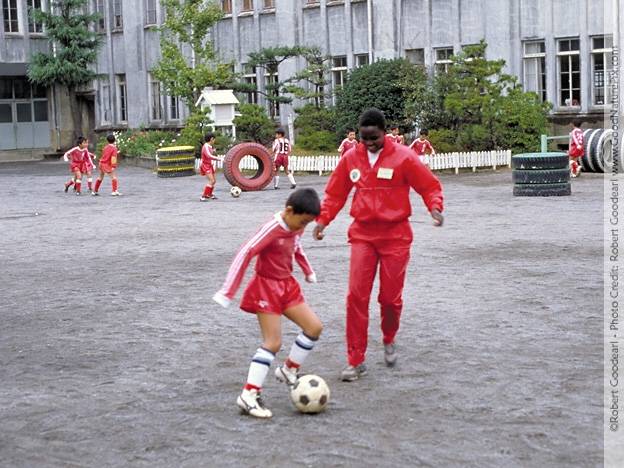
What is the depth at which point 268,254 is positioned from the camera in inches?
324

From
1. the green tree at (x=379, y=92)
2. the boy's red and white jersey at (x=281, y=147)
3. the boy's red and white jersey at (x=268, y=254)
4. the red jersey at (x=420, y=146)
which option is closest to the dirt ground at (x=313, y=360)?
the boy's red and white jersey at (x=268, y=254)

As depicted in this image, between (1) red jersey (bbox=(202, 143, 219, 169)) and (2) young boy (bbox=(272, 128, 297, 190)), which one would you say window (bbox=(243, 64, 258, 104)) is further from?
(1) red jersey (bbox=(202, 143, 219, 169))

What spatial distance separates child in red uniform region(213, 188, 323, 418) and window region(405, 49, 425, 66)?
34.7 metres

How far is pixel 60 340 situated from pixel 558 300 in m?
4.85

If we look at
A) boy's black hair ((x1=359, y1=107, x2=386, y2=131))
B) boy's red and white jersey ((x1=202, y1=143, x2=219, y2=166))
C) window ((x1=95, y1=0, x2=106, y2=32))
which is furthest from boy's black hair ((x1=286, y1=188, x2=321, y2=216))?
window ((x1=95, y1=0, x2=106, y2=32))

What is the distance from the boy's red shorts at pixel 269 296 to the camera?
26.9ft

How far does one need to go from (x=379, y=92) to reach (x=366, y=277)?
29934 mm

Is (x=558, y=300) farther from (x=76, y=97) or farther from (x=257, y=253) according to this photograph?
(x=76, y=97)

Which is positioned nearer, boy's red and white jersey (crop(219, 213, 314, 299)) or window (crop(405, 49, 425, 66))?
boy's red and white jersey (crop(219, 213, 314, 299))

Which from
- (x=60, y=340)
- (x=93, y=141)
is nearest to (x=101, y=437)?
(x=60, y=340)

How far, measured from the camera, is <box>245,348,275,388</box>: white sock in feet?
26.4

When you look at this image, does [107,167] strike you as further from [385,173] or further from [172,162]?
[385,173]

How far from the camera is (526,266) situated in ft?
49.2

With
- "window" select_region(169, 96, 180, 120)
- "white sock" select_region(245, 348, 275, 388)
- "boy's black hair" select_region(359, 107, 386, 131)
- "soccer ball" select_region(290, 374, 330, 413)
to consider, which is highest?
"window" select_region(169, 96, 180, 120)
